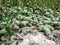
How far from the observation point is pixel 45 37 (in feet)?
12.7

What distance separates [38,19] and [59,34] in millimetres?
695

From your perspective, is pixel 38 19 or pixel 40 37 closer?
pixel 40 37

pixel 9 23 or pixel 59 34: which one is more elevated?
pixel 9 23

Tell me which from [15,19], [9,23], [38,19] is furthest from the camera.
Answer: [38,19]

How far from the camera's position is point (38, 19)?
15.0 ft

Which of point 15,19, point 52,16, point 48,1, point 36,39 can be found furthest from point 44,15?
point 36,39

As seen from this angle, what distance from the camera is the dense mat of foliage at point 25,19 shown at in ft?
12.2

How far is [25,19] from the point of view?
4.31m

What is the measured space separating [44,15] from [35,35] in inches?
49.2

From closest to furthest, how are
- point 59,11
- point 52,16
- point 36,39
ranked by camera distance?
point 36,39
point 52,16
point 59,11

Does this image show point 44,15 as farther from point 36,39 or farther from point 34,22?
point 36,39

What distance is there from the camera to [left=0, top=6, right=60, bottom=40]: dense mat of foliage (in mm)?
3727

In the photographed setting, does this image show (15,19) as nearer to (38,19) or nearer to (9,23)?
(9,23)

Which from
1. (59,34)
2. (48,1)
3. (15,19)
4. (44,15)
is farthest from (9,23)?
(48,1)
